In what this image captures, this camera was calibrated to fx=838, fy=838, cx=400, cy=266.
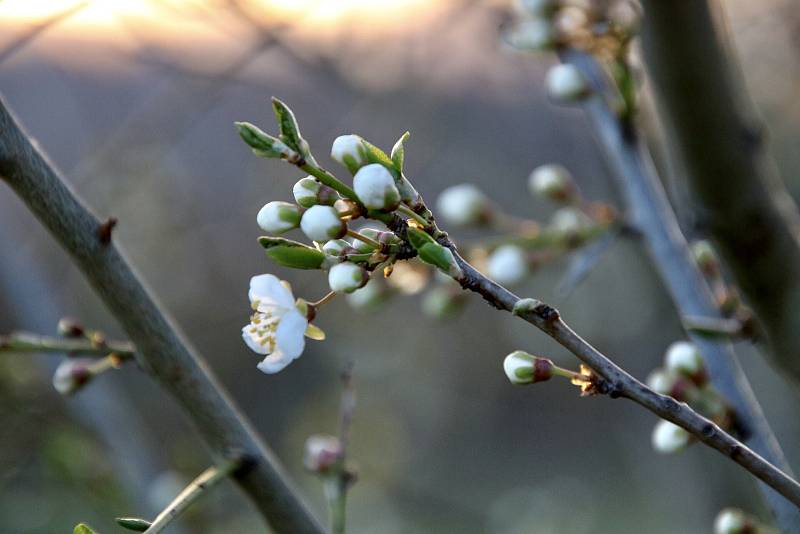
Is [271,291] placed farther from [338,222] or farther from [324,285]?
[324,285]

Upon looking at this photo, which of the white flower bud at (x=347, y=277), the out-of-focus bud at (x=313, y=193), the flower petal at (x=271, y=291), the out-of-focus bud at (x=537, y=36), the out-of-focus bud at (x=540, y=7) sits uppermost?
the out-of-focus bud at (x=313, y=193)

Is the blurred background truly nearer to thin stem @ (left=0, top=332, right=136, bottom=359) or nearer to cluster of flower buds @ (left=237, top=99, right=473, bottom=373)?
thin stem @ (left=0, top=332, right=136, bottom=359)

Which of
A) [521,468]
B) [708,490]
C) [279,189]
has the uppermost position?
[279,189]

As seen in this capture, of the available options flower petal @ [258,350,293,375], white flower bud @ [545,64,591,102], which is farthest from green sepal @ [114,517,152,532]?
white flower bud @ [545,64,591,102]

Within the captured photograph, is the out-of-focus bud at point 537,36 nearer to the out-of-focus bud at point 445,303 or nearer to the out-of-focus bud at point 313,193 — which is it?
the out-of-focus bud at point 445,303

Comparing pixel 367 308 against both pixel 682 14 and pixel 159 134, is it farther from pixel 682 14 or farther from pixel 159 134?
pixel 159 134

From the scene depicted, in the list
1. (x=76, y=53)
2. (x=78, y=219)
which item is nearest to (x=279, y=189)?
(x=76, y=53)

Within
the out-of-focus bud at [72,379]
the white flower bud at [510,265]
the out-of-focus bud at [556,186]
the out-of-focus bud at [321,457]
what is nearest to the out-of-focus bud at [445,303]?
the white flower bud at [510,265]
